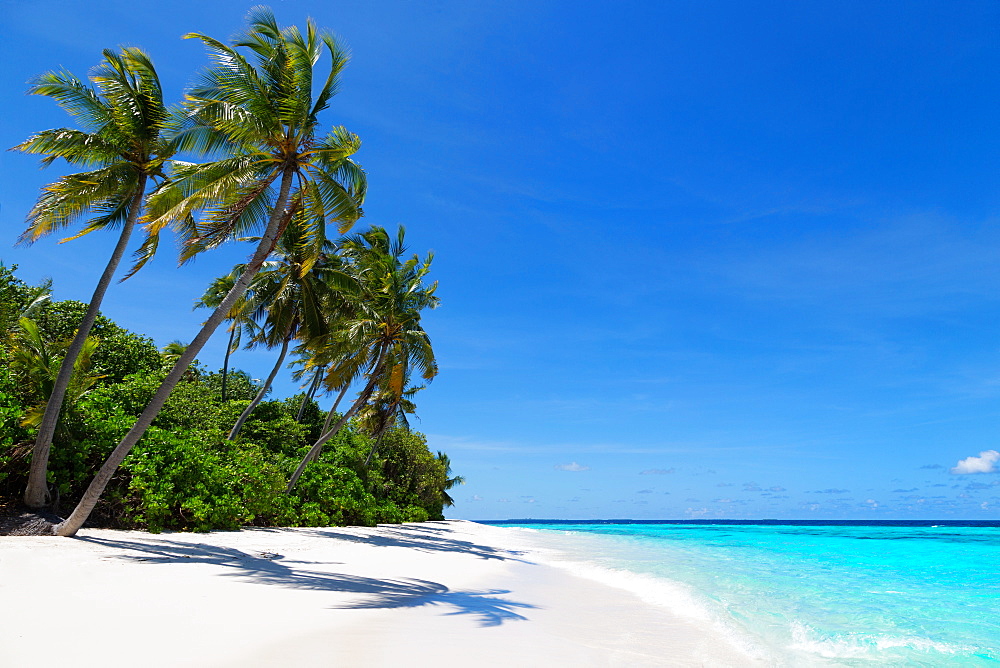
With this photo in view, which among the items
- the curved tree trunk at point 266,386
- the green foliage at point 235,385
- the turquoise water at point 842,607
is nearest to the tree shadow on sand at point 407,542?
the turquoise water at point 842,607

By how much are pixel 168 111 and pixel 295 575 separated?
885 cm

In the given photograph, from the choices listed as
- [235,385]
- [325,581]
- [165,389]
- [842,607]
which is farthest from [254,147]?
[235,385]

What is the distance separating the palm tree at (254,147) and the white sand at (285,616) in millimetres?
3907

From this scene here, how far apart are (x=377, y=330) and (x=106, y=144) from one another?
1051 cm

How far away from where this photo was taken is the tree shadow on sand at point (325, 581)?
6230 millimetres

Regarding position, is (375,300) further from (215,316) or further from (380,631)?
(380,631)

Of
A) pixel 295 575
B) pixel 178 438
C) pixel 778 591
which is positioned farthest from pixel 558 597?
pixel 178 438

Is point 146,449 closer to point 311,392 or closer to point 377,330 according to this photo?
point 377,330

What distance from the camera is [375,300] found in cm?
1967

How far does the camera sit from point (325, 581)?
7281 mm

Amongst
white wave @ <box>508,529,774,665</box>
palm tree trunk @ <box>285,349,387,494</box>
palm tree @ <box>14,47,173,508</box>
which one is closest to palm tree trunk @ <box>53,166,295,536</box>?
palm tree @ <box>14,47,173,508</box>

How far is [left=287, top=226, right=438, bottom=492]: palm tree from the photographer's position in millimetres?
Answer: 19109

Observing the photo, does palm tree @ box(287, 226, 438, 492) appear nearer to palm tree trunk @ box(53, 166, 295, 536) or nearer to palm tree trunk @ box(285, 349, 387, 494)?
palm tree trunk @ box(285, 349, 387, 494)

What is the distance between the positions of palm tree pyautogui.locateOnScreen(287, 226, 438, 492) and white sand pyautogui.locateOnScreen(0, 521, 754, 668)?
9.76m
